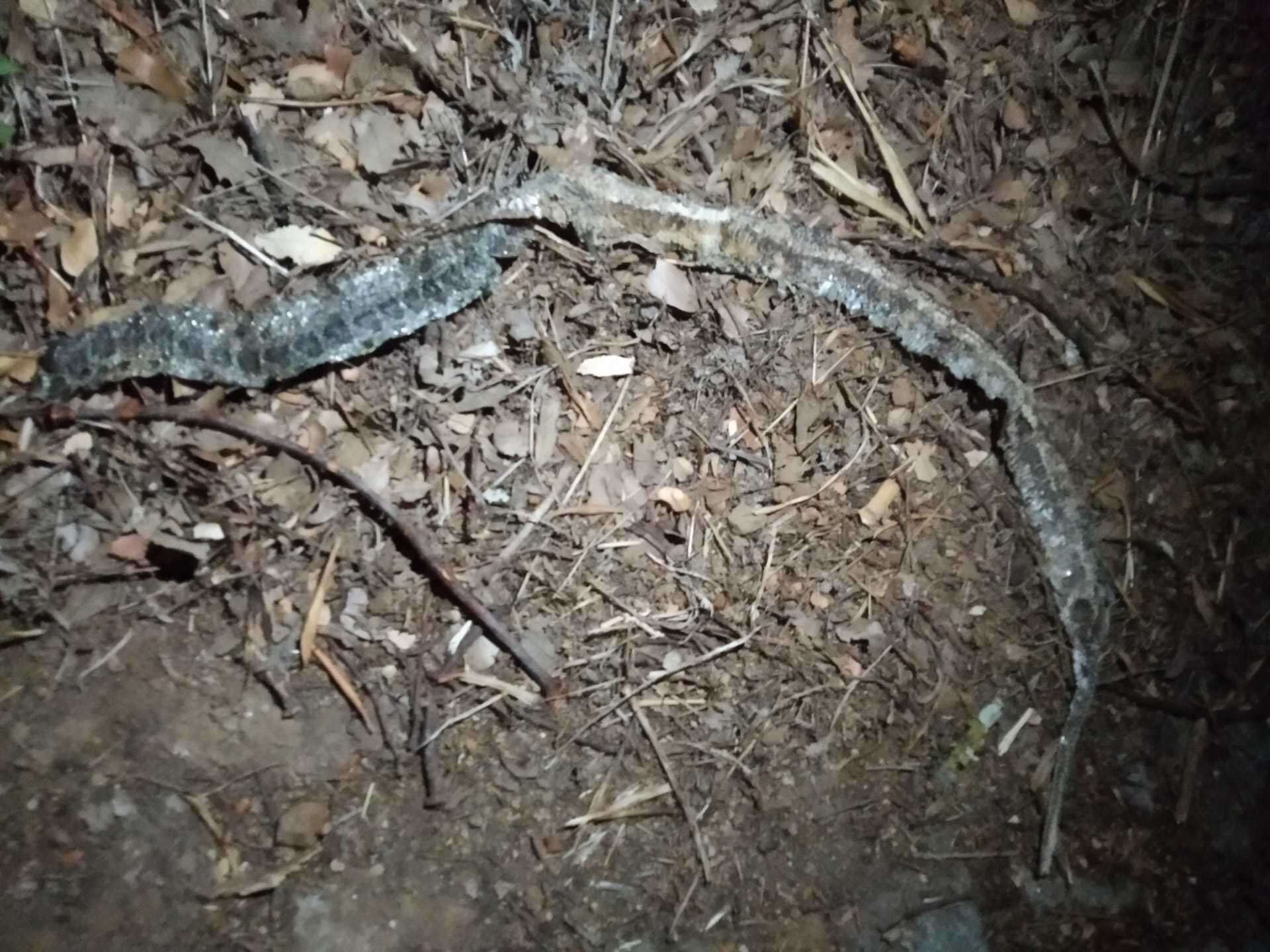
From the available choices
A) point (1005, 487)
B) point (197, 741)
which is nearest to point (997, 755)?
point (1005, 487)

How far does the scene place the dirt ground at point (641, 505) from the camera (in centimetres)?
→ 162

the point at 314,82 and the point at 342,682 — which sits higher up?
the point at 314,82

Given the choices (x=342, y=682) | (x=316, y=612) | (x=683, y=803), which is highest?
(x=316, y=612)

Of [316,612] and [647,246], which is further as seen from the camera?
[647,246]

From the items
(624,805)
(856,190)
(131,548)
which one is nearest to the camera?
(131,548)

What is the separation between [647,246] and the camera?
72.4 inches

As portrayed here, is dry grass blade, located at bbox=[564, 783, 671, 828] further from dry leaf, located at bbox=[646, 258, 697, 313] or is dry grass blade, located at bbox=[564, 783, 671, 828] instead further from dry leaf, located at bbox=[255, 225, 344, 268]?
dry leaf, located at bbox=[255, 225, 344, 268]

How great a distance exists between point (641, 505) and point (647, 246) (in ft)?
1.73

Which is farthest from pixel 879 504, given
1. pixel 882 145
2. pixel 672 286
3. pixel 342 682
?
pixel 342 682

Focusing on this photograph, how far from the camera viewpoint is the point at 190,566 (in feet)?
5.41

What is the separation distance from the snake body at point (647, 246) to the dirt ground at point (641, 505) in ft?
0.15

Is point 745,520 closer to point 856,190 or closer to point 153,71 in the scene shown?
point 856,190

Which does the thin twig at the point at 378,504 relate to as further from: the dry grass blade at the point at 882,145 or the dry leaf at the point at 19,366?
the dry grass blade at the point at 882,145

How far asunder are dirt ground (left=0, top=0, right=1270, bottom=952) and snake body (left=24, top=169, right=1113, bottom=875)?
46 millimetres
